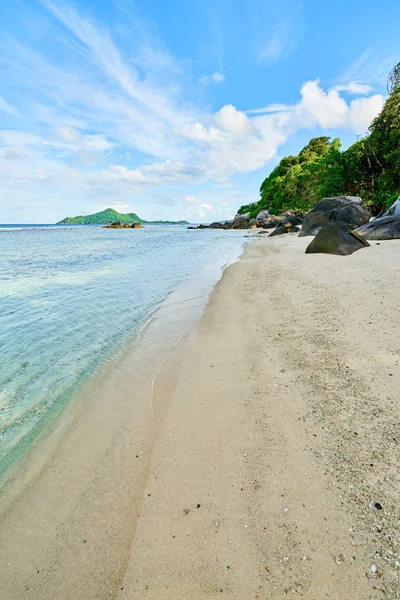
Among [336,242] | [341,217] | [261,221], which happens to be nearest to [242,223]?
[261,221]

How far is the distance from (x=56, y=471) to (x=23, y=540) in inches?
27.0

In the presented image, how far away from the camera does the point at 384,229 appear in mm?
16641

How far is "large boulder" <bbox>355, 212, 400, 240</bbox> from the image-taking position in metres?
16.4

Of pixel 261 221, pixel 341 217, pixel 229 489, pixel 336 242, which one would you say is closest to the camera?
pixel 229 489

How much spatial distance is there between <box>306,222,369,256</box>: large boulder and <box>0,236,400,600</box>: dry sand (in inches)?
368

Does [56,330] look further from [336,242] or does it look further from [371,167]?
[371,167]

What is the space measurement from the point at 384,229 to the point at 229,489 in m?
18.6

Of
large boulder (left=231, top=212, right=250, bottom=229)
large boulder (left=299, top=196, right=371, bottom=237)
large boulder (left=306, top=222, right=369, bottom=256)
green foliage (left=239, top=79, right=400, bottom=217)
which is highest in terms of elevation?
green foliage (left=239, top=79, right=400, bottom=217)

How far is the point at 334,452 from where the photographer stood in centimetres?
254

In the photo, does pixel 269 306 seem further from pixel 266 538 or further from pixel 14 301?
pixel 14 301

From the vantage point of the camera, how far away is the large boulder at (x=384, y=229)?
16359mm

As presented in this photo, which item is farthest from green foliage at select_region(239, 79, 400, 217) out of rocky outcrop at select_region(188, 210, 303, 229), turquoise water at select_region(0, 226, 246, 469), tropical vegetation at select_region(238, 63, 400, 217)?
turquoise water at select_region(0, 226, 246, 469)

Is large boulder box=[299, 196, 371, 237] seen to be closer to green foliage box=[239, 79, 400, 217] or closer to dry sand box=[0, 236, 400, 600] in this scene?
green foliage box=[239, 79, 400, 217]

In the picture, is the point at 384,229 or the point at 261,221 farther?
the point at 261,221
